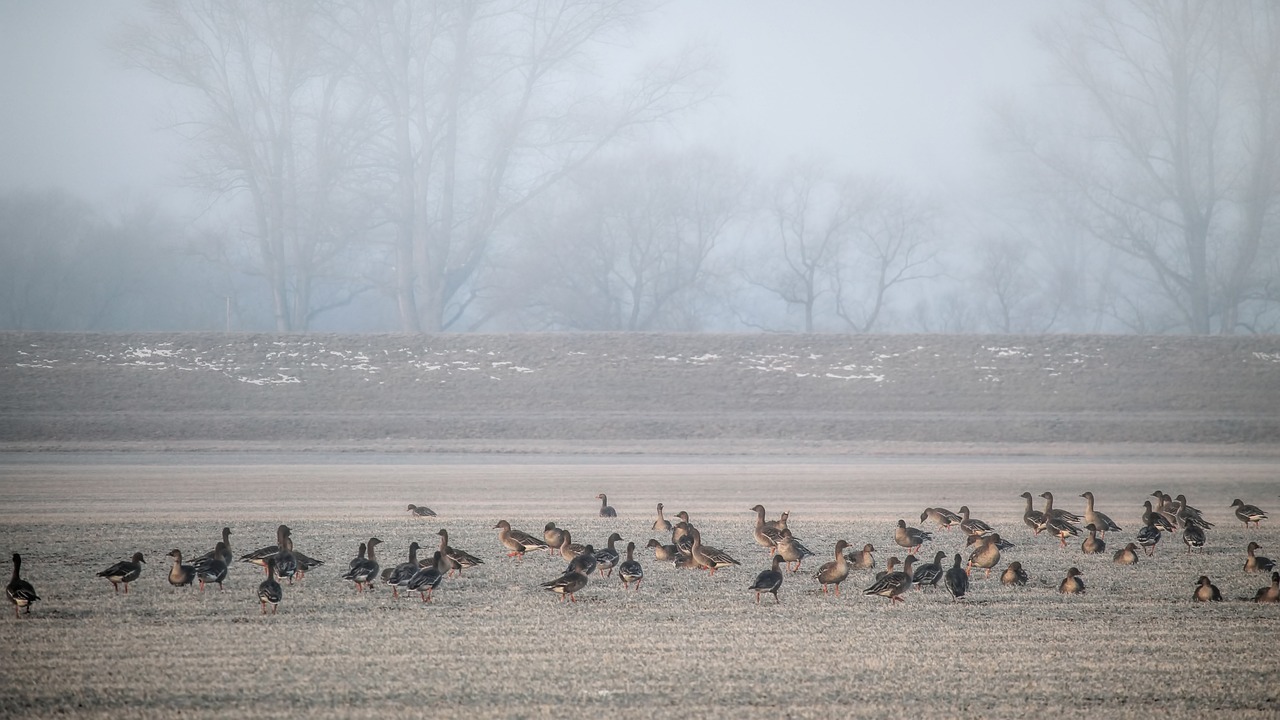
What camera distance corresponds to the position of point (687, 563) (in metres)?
12.7

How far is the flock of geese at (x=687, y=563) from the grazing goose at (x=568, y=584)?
11mm

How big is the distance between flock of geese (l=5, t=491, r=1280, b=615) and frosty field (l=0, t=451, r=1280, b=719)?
0.20m

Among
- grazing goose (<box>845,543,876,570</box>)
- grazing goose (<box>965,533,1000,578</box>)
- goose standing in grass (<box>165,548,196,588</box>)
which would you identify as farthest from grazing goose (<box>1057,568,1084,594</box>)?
goose standing in grass (<box>165,548,196,588</box>)

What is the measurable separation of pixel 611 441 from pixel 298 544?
19.4 meters

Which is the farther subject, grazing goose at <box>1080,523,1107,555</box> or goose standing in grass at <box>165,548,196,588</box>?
grazing goose at <box>1080,523,1107,555</box>

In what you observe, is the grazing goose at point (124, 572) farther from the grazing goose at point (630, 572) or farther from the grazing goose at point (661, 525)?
the grazing goose at point (661, 525)

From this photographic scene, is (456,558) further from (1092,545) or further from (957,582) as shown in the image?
(1092,545)

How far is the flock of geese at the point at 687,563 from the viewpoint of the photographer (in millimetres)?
10906

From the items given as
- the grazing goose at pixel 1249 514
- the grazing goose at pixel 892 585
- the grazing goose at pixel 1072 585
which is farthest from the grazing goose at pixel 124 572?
the grazing goose at pixel 1249 514

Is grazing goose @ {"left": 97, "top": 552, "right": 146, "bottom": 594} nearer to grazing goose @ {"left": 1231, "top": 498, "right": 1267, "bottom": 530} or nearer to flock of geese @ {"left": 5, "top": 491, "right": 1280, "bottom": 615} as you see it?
flock of geese @ {"left": 5, "top": 491, "right": 1280, "bottom": 615}

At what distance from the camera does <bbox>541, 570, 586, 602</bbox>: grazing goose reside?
1091cm

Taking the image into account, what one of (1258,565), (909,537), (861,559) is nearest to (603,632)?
(861,559)

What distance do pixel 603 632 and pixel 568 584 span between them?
1319mm

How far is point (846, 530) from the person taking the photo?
1606 centimetres
